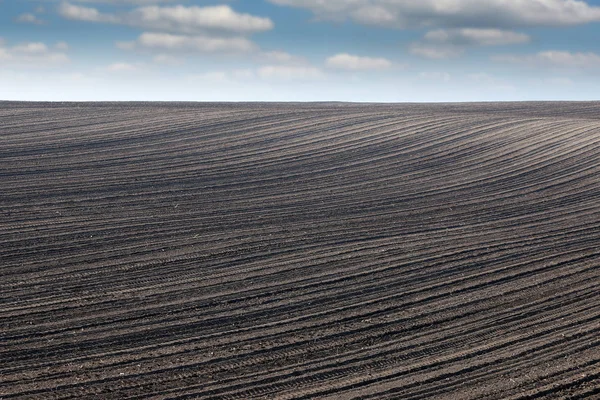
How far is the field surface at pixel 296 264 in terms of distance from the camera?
12008mm

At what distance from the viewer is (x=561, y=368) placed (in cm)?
1209

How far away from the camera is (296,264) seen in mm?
16938

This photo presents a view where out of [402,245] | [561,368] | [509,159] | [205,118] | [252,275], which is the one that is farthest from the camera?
[205,118]

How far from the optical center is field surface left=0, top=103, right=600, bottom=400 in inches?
473

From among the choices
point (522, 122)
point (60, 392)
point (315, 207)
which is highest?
point (522, 122)

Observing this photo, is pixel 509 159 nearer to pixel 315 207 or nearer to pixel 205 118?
pixel 315 207

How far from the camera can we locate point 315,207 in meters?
21.6

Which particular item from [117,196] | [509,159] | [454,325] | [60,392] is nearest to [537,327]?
[454,325]

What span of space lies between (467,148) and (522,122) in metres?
6.95

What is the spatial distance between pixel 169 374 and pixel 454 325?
5.16 meters

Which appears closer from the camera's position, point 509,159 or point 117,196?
point 117,196

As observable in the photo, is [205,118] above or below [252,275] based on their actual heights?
above

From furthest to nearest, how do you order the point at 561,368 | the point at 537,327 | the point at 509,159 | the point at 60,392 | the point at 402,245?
the point at 509,159 < the point at 402,245 < the point at 537,327 < the point at 561,368 < the point at 60,392

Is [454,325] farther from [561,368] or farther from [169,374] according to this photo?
[169,374]
